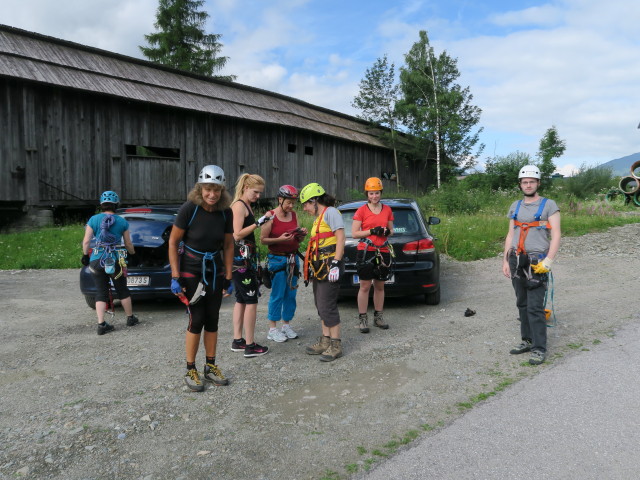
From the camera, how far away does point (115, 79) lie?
1831 cm

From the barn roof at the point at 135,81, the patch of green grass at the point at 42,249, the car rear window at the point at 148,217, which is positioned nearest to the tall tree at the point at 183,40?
the barn roof at the point at 135,81

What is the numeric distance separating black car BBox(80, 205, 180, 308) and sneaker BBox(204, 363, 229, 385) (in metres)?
3.00

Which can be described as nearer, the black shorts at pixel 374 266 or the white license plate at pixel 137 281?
the black shorts at pixel 374 266

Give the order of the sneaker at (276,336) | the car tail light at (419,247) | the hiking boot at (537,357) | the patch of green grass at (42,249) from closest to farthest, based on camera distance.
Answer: the hiking boot at (537,357) < the sneaker at (276,336) < the car tail light at (419,247) < the patch of green grass at (42,249)

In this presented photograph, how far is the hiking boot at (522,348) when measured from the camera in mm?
5191

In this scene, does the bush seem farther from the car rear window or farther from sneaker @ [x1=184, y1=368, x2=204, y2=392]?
sneaker @ [x1=184, y1=368, x2=204, y2=392]

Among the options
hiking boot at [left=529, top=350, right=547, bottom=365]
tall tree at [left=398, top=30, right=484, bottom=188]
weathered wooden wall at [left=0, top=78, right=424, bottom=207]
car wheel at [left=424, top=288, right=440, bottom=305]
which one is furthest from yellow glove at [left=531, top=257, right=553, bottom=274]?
tall tree at [left=398, top=30, right=484, bottom=188]

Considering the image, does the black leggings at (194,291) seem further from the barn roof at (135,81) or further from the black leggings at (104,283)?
the barn roof at (135,81)

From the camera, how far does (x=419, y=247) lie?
7.23 meters

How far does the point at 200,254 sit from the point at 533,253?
3.33m


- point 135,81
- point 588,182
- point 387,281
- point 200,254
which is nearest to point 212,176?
point 200,254

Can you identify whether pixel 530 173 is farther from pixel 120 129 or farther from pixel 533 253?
pixel 120 129

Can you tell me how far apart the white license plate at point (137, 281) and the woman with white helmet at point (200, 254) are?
3262 mm

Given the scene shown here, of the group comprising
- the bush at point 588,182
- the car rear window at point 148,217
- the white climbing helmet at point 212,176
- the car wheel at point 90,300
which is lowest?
the car wheel at point 90,300
